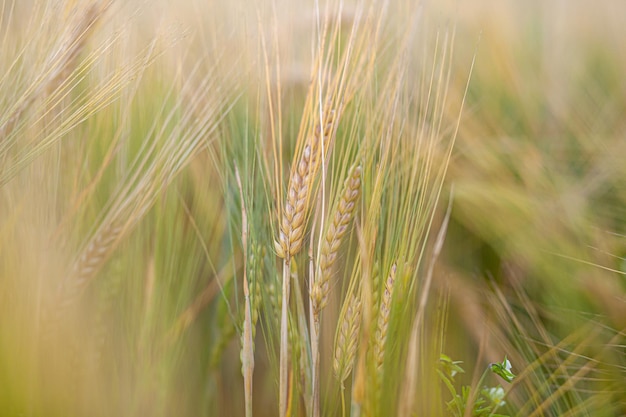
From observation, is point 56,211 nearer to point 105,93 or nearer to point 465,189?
point 105,93

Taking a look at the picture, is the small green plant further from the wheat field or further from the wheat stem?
the wheat stem

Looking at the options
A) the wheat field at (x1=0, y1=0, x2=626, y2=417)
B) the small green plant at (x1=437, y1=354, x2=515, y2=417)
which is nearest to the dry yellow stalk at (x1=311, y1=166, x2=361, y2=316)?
the wheat field at (x1=0, y1=0, x2=626, y2=417)

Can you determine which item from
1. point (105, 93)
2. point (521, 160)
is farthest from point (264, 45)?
point (521, 160)

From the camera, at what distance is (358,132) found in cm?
58

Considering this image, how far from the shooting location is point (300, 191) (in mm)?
554

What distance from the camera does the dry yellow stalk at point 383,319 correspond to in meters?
0.55

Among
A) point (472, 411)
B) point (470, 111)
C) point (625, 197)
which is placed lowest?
point (472, 411)

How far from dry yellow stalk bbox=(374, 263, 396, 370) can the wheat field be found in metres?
0.03

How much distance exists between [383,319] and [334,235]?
0.34ft

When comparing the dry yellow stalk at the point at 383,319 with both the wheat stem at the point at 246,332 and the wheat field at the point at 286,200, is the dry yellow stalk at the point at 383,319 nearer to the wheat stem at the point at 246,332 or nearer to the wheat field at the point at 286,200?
the wheat field at the point at 286,200

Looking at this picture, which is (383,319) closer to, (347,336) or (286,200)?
(347,336)

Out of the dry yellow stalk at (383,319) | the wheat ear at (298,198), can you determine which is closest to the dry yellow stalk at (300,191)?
the wheat ear at (298,198)

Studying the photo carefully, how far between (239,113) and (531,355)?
473 millimetres

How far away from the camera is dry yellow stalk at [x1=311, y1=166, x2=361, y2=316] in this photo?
0.56 meters
